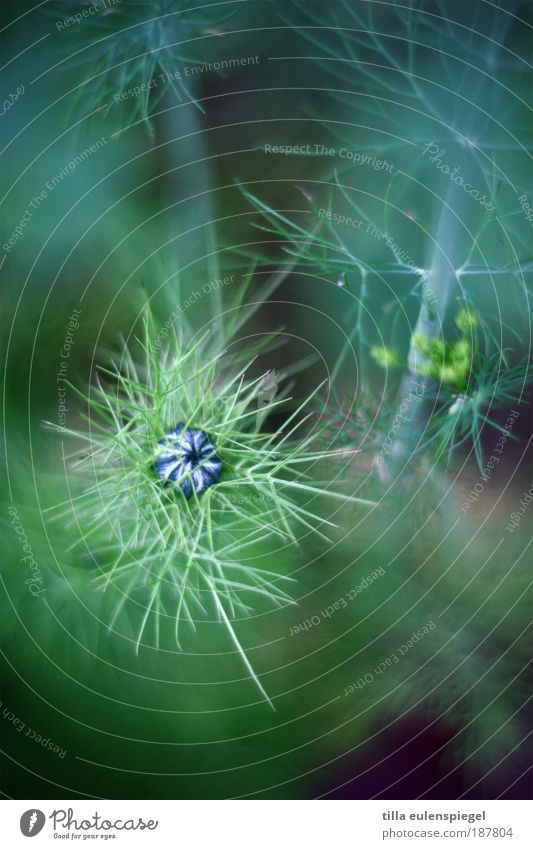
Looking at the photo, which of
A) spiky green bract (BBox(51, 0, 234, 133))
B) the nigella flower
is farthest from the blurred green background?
the nigella flower

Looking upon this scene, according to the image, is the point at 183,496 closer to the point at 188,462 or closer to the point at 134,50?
the point at 188,462

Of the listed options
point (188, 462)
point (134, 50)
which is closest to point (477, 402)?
point (188, 462)

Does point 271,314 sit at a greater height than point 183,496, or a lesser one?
greater

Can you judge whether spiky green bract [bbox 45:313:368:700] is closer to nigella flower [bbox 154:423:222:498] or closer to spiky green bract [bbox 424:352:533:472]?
nigella flower [bbox 154:423:222:498]

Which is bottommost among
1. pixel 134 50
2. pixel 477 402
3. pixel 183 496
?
pixel 183 496

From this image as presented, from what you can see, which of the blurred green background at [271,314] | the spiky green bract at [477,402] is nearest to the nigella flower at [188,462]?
the blurred green background at [271,314]
